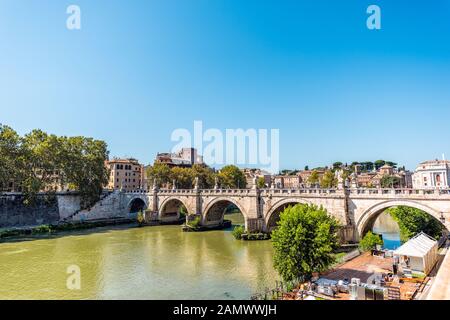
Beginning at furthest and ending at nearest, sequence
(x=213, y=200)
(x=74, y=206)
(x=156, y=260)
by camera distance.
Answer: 1. (x=74, y=206)
2. (x=213, y=200)
3. (x=156, y=260)

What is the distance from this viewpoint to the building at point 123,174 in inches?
2682

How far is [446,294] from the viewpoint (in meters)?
9.20

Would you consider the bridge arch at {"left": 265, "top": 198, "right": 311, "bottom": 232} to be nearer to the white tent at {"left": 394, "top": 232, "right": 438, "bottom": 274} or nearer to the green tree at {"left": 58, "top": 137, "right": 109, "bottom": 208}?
the white tent at {"left": 394, "top": 232, "right": 438, "bottom": 274}

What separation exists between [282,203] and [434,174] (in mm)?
34914

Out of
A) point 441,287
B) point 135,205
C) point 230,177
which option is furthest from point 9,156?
point 441,287

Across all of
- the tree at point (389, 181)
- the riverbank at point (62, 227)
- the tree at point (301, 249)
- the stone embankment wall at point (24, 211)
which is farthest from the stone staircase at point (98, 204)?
the tree at point (389, 181)

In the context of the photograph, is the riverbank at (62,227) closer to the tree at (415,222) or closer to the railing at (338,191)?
the railing at (338,191)

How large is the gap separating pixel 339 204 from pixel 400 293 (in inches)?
527

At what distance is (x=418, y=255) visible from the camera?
49.4 ft

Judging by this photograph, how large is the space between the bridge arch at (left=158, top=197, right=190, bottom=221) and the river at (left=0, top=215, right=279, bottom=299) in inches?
424
